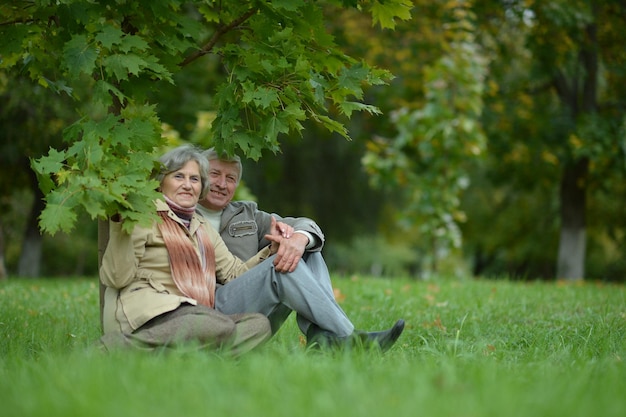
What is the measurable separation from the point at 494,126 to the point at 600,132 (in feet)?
8.42

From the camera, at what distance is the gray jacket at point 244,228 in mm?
4668

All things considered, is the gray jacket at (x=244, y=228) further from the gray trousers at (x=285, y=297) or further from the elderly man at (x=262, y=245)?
the gray trousers at (x=285, y=297)

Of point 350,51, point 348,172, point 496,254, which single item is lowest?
point 496,254

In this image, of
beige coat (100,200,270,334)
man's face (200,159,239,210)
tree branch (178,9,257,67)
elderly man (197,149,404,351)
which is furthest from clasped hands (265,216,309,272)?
tree branch (178,9,257,67)

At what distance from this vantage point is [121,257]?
12.4 ft

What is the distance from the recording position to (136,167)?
144 inches

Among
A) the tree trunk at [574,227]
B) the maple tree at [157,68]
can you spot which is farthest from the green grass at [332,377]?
the tree trunk at [574,227]

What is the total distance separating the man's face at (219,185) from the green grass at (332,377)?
0.93m

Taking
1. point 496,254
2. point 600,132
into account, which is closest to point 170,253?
point 600,132

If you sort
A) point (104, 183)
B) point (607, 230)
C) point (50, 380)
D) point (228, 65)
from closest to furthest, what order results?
point (50, 380), point (104, 183), point (228, 65), point (607, 230)

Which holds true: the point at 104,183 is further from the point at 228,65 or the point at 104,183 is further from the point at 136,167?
the point at 228,65

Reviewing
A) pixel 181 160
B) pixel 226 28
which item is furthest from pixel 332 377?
pixel 226 28

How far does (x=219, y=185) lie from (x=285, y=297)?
943 millimetres

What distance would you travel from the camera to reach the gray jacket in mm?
4668
